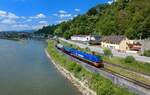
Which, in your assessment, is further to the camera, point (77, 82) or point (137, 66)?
point (137, 66)

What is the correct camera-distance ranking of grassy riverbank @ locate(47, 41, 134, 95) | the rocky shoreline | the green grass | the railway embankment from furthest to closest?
1. the green grass
2. the rocky shoreline
3. grassy riverbank @ locate(47, 41, 134, 95)
4. the railway embankment

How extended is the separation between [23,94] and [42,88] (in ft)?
11.6

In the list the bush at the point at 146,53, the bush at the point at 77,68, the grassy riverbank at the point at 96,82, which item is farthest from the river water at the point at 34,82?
the bush at the point at 146,53

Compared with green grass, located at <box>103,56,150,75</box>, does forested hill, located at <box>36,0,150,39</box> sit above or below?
above

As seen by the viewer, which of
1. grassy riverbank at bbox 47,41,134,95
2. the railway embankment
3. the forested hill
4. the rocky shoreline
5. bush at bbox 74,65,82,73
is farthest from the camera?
the forested hill

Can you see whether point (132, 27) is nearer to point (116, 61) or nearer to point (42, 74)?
point (116, 61)

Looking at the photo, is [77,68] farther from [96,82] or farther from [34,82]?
[96,82]

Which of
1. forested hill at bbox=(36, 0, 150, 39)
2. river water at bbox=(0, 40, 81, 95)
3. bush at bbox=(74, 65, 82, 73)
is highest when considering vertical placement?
forested hill at bbox=(36, 0, 150, 39)

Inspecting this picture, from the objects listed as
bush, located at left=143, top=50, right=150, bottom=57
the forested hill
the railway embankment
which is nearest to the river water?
the railway embankment

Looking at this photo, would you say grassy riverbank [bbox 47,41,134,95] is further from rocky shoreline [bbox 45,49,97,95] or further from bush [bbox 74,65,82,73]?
rocky shoreline [bbox 45,49,97,95]

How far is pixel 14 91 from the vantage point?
38812mm

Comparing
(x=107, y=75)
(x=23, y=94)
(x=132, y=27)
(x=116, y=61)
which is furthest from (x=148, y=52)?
(x=132, y=27)

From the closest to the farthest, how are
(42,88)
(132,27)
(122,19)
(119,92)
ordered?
1. (119,92)
2. (42,88)
3. (132,27)
4. (122,19)

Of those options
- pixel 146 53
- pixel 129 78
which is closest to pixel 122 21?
pixel 146 53
